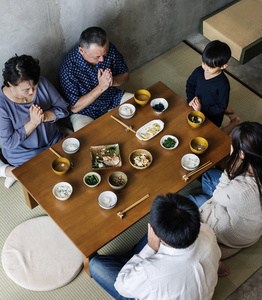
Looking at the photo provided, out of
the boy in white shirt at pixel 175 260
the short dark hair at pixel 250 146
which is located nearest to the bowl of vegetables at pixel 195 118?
the short dark hair at pixel 250 146

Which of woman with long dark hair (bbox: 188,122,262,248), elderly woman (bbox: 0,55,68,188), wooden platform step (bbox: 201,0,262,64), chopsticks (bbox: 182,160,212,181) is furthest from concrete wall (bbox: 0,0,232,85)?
woman with long dark hair (bbox: 188,122,262,248)

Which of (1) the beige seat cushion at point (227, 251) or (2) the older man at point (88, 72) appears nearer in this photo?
(1) the beige seat cushion at point (227, 251)

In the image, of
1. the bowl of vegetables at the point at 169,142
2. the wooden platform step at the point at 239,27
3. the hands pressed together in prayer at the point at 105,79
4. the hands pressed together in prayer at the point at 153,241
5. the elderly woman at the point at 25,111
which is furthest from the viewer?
the wooden platform step at the point at 239,27

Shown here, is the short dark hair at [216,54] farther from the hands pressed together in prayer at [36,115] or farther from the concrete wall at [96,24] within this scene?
the hands pressed together in prayer at [36,115]

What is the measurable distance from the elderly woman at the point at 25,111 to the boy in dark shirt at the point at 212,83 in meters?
1.19

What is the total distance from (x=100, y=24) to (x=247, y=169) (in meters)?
2.06

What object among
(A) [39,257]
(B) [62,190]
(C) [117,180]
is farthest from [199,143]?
(A) [39,257]

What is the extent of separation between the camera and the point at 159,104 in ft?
9.63

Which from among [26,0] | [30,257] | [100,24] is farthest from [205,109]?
[30,257]

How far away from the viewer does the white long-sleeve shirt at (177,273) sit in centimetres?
175

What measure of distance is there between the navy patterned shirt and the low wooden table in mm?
471

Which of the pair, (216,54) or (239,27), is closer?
(216,54)

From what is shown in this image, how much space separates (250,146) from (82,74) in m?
1.61

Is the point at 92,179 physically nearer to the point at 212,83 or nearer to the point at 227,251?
the point at 227,251
